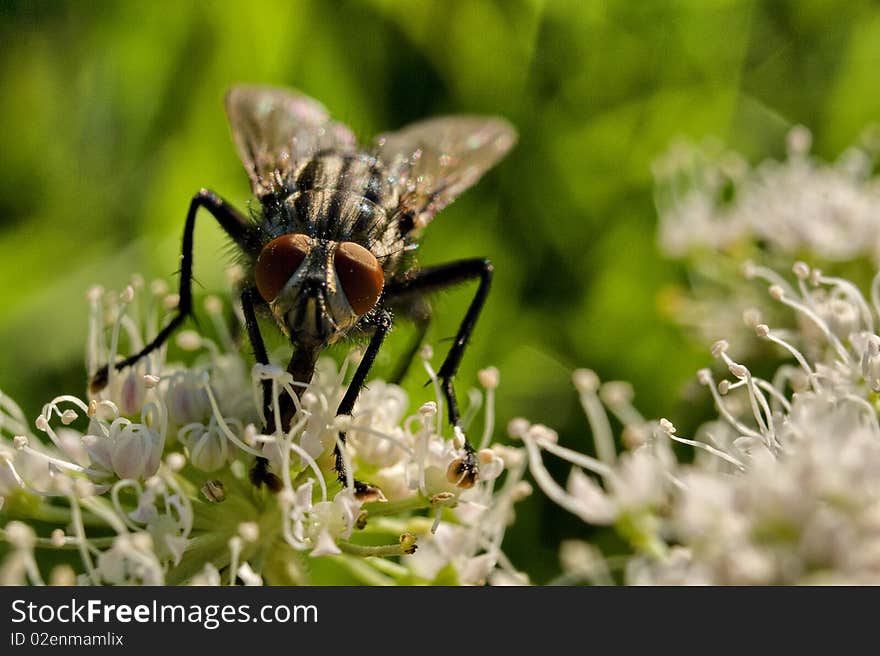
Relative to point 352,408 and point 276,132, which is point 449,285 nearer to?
point 352,408

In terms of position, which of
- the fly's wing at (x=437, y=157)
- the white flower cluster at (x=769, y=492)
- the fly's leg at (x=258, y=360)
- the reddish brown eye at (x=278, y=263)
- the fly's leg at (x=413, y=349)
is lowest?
the white flower cluster at (x=769, y=492)

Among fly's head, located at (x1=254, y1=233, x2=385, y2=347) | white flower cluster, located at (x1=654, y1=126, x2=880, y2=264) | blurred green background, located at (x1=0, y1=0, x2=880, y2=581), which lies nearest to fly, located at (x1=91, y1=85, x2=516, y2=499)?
fly's head, located at (x1=254, y1=233, x2=385, y2=347)

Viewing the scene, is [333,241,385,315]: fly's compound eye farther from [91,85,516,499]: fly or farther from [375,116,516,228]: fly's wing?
[375,116,516,228]: fly's wing

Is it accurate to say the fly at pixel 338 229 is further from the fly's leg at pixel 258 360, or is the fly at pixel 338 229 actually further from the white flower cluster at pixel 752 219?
the white flower cluster at pixel 752 219

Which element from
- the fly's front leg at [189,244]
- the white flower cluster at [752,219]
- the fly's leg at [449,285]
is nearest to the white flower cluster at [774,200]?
the white flower cluster at [752,219]

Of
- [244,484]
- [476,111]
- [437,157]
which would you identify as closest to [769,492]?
[244,484]
